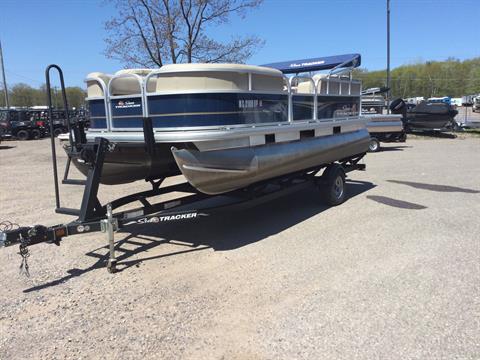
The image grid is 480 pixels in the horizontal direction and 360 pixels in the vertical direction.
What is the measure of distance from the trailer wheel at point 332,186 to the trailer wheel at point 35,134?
2404 cm

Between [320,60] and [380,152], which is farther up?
[320,60]

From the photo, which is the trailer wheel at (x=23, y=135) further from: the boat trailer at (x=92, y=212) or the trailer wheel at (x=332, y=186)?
the trailer wheel at (x=332, y=186)

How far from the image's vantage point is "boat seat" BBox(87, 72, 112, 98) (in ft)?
17.6

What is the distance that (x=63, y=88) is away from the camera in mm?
4602

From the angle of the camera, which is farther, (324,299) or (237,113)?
(237,113)

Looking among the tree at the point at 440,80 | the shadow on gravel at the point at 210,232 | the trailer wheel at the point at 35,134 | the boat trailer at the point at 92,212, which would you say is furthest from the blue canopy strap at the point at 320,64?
the tree at the point at 440,80

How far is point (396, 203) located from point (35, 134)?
2498 cm

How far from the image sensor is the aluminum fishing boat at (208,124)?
15.0ft

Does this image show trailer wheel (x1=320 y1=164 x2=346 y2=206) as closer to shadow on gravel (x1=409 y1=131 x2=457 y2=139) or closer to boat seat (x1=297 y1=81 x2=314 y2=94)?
boat seat (x1=297 y1=81 x2=314 y2=94)

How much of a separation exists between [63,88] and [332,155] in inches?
170

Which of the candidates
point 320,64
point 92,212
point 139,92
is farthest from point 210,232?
point 320,64

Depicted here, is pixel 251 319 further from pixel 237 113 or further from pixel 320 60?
pixel 320 60

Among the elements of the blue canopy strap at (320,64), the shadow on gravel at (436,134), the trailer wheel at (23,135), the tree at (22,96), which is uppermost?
the tree at (22,96)

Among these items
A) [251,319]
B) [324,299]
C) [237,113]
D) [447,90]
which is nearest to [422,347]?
[324,299]
